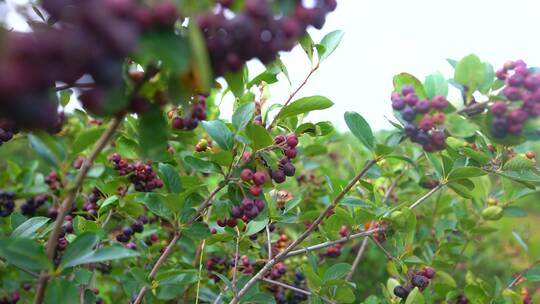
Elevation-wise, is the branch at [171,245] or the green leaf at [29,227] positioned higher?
the green leaf at [29,227]

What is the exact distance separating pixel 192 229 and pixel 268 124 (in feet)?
1.20

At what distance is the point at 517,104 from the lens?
1.16 m

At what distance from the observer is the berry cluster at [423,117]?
1.18m

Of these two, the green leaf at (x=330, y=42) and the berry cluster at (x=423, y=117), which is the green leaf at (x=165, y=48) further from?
the green leaf at (x=330, y=42)

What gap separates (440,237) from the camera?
2.26 meters

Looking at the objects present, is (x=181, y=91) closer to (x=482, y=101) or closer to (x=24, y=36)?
(x=24, y=36)

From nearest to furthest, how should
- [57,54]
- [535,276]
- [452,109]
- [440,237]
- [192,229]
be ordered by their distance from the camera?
[57,54]
[452,109]
[192,229]
[535,276]
[440,237]

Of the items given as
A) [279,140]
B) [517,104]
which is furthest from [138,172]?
[517,104]

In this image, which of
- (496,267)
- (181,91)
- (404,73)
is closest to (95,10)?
(181,91)

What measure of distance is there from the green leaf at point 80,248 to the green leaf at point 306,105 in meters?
0.60

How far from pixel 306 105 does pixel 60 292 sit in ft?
2.45

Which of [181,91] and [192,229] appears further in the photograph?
[192,229]

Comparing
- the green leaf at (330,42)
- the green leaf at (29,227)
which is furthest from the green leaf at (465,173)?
the green leaf at (29,227)

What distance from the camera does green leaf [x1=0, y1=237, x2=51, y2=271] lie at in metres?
1.01
